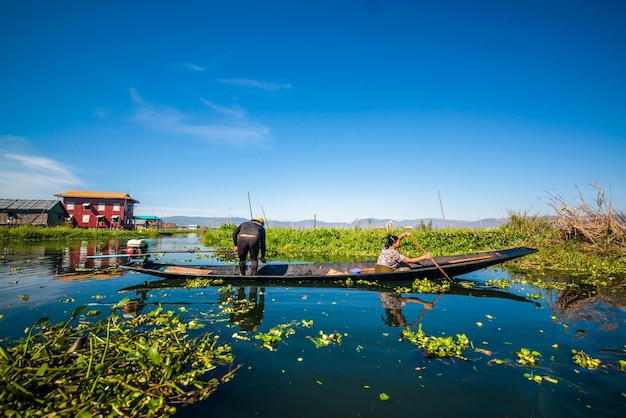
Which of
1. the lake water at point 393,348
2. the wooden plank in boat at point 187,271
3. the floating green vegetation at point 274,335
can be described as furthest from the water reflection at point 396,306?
the wooden plank in boat at point 187,271

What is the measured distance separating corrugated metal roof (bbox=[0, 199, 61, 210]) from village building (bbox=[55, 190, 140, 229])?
6350 millimetres

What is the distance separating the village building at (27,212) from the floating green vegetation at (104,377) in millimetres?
45089

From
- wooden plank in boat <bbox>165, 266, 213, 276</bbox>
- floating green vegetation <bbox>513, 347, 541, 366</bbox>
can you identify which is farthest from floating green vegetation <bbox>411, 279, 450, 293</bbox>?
wooden plank in boat <bbox>165, 266, 213, 276</bbox>

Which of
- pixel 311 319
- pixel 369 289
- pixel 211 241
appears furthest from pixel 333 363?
pixel 211 241

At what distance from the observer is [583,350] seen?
4691 mm

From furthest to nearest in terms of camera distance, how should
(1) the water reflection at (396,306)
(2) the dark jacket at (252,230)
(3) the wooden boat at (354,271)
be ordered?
(2) the dark jacket at (252,230), (3) the wooden boat at (354,271), (1) the water reflection at (396,306)

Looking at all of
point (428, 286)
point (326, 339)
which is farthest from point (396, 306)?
point (326, 339)

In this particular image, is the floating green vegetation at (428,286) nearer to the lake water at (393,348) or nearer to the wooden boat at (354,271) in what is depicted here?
the wooden boat at (354,271)

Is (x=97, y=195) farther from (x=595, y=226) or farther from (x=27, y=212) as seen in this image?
(x=595, y=226)

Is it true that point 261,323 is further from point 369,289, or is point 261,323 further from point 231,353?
point 369,289

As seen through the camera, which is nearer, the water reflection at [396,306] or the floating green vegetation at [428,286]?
the water reflection at [396,306]

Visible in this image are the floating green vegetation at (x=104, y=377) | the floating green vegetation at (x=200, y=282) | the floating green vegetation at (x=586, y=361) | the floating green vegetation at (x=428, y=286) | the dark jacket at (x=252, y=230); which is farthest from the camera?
the dark jacket at (x=252, y=230)

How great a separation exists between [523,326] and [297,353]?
442cm

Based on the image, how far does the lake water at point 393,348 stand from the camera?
3.33 m
